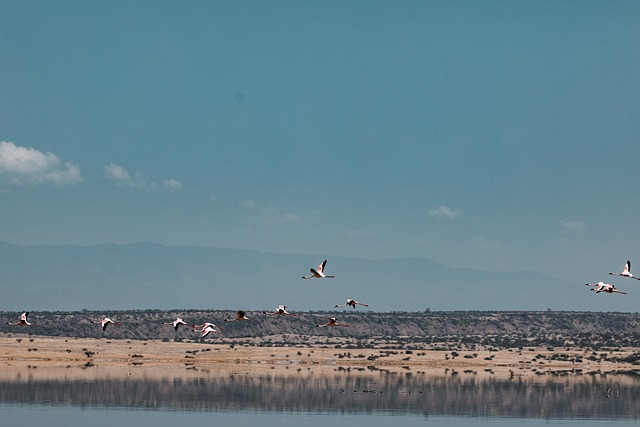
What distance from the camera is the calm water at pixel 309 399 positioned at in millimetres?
67375

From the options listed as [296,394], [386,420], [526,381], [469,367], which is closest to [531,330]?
[469,367]

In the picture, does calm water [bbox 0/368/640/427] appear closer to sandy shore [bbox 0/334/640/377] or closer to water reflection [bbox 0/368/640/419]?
water reflection [bbox 0/368/640/419]

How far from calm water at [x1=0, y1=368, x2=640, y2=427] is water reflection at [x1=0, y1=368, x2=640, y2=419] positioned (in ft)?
0.21

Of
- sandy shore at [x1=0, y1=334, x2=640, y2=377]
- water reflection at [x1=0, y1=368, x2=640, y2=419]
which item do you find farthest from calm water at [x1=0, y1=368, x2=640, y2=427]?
sandy shore at [x1=0, y1=334, x2=640, y2=377]

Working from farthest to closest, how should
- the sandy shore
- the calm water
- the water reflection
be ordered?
the sandy shore → the water reflection → the calm water

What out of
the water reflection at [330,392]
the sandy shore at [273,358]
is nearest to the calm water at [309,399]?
the water reflection at [330,392]

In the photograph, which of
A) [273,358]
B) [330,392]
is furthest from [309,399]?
[273,358]

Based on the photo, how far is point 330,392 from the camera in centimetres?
8131

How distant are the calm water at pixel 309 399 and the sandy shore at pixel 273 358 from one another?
6749 millimetres

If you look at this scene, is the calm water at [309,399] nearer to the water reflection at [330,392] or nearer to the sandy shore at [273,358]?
the water reflection at [330,392]

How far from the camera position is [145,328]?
534ft

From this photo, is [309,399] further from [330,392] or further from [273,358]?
[273,358]

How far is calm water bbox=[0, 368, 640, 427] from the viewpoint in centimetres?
6738

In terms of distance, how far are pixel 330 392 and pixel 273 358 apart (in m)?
34.7
